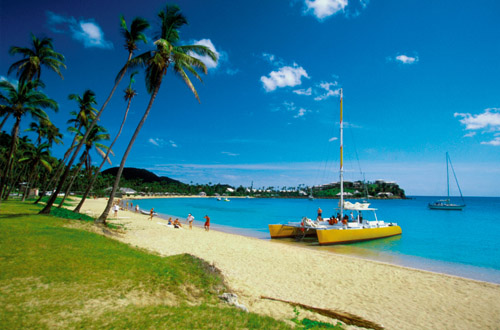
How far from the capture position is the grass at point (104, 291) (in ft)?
13.0

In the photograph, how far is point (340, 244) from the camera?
18.0 m

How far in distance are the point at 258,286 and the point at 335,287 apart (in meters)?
2.82

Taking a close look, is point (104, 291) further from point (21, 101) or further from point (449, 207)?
point (449, 207)

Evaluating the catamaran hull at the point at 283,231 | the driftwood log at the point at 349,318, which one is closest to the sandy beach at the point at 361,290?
the driftwood log at the point at 349,318

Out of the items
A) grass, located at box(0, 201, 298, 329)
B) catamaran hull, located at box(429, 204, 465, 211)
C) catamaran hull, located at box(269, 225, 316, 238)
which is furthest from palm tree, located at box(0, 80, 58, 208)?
catamaran hull, located at box(429, 204, 465, 211)

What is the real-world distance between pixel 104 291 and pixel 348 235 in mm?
16590

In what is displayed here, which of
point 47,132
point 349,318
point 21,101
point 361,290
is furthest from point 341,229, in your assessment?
point 47,132

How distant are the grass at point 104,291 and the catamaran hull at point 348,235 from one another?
1159cm

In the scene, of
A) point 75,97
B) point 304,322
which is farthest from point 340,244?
point 75,97

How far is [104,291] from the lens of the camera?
4.91 metres

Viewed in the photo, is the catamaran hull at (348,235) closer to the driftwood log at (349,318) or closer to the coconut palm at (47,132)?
the driftwood log at (349,318)

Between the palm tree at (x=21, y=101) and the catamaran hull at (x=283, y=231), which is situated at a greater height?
the palm tree at (x=21, y=101)

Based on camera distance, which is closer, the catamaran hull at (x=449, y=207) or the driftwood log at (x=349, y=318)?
the driftwood log at (x=349, y=318)

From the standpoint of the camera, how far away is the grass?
3.96m
